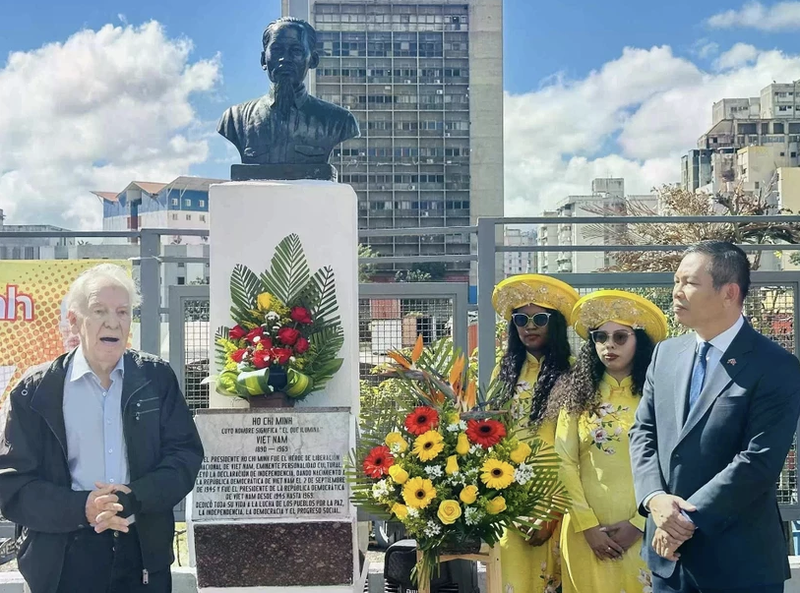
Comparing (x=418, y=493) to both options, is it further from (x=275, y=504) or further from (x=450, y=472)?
(x=275, y=504)

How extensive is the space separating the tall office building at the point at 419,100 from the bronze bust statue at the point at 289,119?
61606mm

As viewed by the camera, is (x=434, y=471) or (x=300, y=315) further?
(x=300, y=315)

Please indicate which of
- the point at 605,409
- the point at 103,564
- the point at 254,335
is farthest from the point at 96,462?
the point at 605,409

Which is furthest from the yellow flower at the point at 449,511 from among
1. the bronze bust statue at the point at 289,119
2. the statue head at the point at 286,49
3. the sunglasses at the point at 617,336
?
the statue head at the point at 286,49

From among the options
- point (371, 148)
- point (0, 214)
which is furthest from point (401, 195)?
point (0, 214)

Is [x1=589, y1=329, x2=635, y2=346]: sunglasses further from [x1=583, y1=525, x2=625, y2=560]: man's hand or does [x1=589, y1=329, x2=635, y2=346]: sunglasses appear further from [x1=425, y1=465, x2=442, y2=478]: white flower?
[x1=425, y1=465, x2=442, y2=478]: white flower

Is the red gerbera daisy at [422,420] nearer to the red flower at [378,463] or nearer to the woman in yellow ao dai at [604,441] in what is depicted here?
the red flower at [378,463]

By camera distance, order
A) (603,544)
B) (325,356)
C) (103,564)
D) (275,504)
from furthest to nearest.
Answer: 1. (325,356)
2. (275,504)
3. (603,544)
4. (103,564)

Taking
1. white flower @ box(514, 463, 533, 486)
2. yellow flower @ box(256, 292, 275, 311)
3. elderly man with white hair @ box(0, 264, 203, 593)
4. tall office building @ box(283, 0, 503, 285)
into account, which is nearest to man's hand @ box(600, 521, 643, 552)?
white flower @ box(514, 463, 533, 486)

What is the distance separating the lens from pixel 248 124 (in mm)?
4582

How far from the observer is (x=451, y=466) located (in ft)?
10.6

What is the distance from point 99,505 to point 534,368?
1.96 m

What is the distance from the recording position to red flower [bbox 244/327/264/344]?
3.95m

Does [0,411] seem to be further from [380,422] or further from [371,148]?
[371,148]
